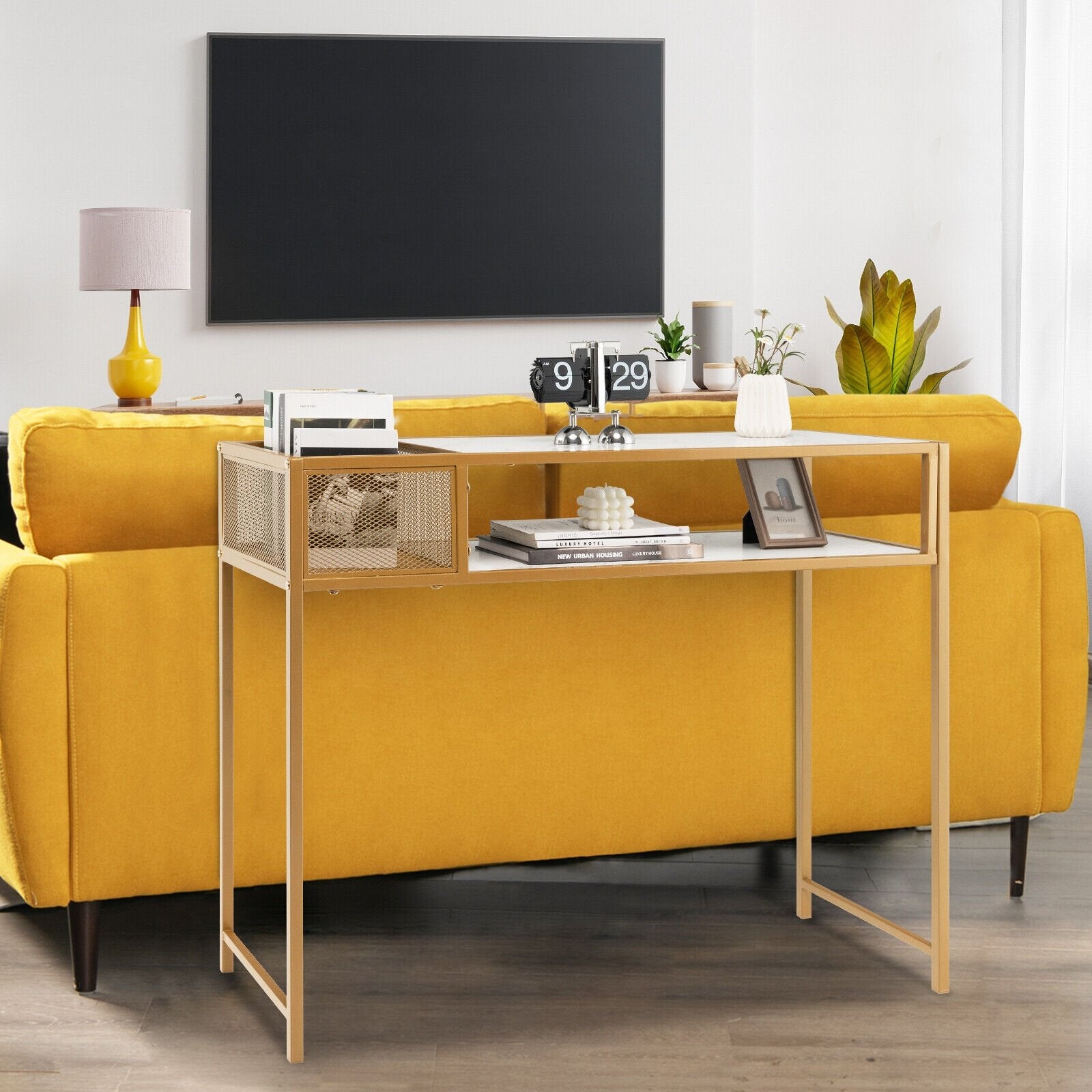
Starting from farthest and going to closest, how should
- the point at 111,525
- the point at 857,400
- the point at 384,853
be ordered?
1. the point at 857,400
2. the point at 384,853
3. the point at 111,525

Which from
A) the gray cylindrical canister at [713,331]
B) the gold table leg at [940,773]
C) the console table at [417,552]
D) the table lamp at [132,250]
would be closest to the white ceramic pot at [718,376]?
the gray cylindrical canister at [713,331]

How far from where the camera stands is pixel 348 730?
234 cm

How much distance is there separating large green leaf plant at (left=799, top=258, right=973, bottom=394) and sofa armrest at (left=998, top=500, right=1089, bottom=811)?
2.72m

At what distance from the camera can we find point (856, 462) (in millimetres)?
2576

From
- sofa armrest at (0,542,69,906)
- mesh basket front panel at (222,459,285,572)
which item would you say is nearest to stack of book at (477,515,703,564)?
mesh basket front panel at (222,459,285,572)

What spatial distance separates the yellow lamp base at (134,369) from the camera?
5148 mm

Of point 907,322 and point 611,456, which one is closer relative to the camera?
point 611,456

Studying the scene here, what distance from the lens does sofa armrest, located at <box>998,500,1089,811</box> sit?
2646 mm

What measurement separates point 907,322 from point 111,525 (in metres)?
3.83

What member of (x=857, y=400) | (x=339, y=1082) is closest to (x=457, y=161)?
(x=857, y=400)

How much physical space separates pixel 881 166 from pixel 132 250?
294 cm

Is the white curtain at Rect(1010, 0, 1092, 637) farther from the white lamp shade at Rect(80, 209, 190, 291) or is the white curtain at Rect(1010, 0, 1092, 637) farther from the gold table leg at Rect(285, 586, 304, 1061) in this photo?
the gold table leg at Rect(285, 586, 304, 1061)

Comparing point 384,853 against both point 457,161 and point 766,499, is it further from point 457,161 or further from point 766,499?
point 457,161

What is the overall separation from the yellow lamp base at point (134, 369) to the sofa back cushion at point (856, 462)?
2944mm
